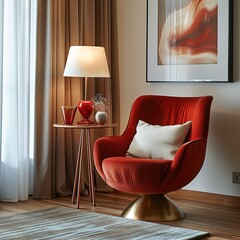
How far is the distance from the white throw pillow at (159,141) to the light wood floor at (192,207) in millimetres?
520

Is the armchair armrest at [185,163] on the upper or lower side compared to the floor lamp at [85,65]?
lower

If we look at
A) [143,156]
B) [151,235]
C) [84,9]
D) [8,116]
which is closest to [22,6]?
[84,9]

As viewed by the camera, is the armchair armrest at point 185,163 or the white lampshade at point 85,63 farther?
the white lampshade at point 85,63

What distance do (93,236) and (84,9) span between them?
→ 2496 millimetres

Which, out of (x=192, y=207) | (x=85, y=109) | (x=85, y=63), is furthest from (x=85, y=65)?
(x=192, y=207)

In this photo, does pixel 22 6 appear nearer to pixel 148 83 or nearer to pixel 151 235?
pixel 148 83

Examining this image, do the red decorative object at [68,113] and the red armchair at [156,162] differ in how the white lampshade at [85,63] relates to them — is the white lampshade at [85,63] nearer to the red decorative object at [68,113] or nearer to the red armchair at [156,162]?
the red decorative object at [68,113]

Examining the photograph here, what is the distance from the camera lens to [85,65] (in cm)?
490

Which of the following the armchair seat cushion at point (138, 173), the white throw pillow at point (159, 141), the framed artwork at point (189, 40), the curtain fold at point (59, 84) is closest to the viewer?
the armchair seat cushion at point (138, 173)

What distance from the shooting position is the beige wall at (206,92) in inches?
192

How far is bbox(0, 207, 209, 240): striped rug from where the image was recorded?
375 cm

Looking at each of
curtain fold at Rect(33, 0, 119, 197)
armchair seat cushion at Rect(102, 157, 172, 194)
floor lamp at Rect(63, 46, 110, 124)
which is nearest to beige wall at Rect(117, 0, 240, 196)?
curtain fold at Rect(33, 0, 119, 197)

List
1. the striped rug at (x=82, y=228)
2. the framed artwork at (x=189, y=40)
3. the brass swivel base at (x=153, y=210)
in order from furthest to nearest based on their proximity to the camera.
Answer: the framed artwork at (x=189, y=40), the brass swivel base at (x=153, y=210), the striped rug at (x=82, y=228)

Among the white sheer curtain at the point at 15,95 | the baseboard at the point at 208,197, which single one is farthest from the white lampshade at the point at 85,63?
the baseboard at the point at 208,197
